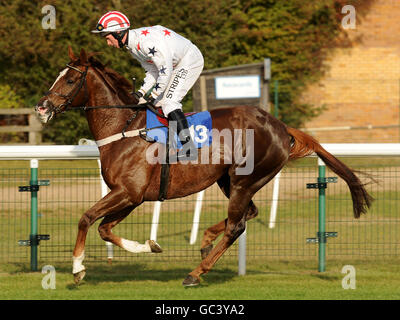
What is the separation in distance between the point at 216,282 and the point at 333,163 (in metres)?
1.46

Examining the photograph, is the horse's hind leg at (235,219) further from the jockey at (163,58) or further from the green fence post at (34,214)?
the green fence post at (34,214)

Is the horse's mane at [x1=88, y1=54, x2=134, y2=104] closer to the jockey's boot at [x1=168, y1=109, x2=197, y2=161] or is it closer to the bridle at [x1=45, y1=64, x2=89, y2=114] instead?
the bridle at [x1=45, y1=64, x2=89, y2=114]

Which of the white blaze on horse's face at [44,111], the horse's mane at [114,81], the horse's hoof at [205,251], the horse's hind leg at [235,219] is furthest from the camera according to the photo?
the horse's hoof at [205,251]

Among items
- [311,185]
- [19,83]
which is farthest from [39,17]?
[311,185]

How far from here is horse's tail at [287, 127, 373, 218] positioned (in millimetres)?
6961

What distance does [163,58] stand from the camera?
20.5 feet

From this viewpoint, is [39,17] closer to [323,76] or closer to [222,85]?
[222,85]

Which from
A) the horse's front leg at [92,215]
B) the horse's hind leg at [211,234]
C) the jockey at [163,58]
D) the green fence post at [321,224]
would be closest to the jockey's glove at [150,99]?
the jockey at [163,58]

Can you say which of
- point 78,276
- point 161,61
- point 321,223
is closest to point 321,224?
point 321,223

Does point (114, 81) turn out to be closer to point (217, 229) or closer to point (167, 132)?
point (167, 132)

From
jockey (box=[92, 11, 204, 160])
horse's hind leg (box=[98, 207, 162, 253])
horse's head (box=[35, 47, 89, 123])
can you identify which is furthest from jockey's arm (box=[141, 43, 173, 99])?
horse's hind leg (box=[98, 207, 162, 253])

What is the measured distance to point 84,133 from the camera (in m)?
16.5

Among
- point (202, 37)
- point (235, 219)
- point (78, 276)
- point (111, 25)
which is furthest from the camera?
point (202, 37)

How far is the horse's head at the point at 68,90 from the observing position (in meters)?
6.29
